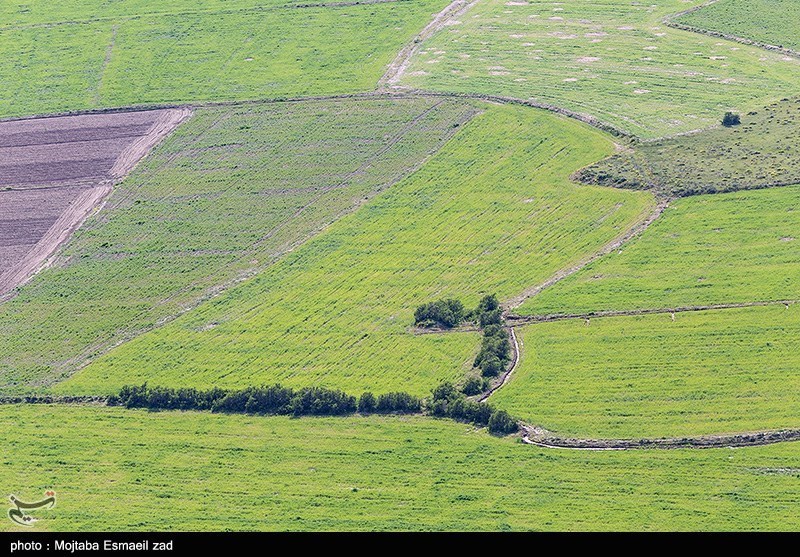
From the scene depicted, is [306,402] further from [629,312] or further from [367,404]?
[629,312]

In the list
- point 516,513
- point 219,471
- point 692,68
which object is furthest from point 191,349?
point 692,68

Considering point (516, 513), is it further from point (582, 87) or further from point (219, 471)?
point (582, 87)

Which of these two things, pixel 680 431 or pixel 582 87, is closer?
pixel 680 431

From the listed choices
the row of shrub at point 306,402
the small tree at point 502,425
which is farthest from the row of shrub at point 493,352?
the small tree at point 502,425

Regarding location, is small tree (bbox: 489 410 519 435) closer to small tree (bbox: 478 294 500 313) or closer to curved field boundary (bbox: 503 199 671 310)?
curved field boundary (bbox: 503 199 671 310)

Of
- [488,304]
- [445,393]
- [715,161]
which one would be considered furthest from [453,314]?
[715,161]

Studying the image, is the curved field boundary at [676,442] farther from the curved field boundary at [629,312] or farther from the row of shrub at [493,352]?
the curved field boundary at [629,312]

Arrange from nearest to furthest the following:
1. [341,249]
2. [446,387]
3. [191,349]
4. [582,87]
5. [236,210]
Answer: [446,387], [191,349], [341,249], [236,210], [582,87]
